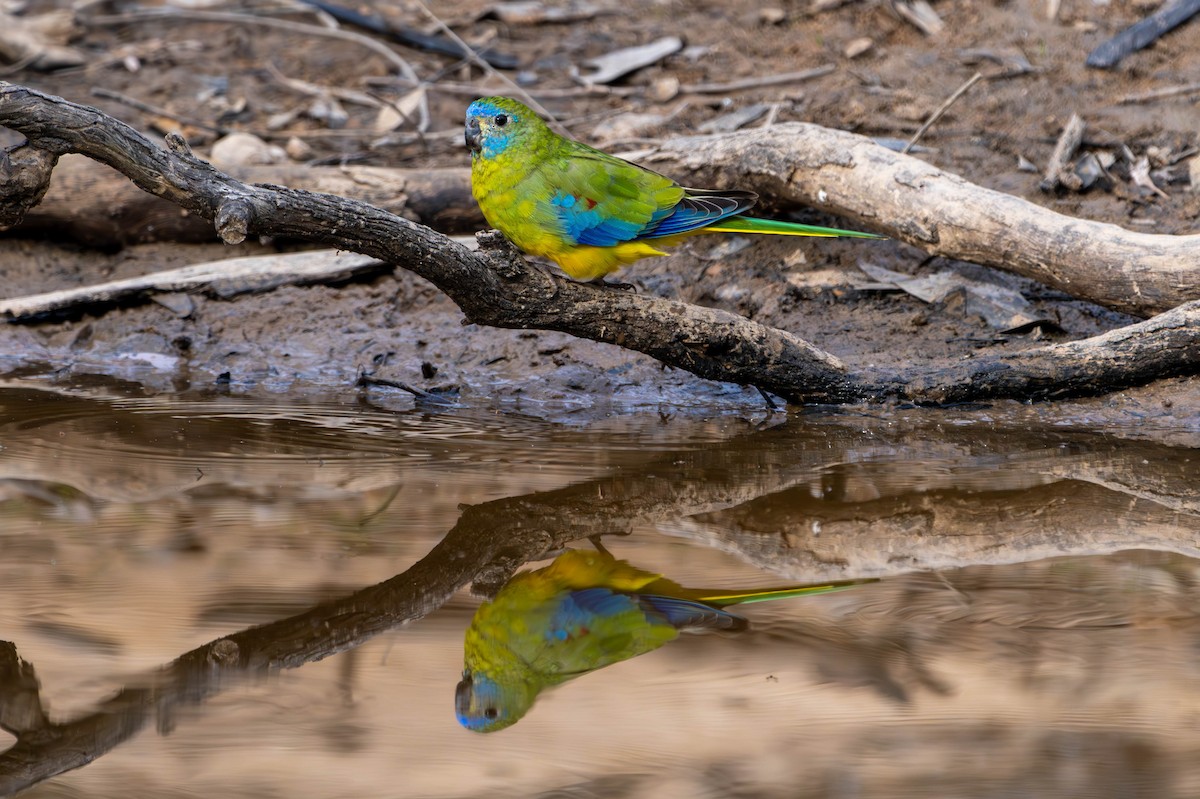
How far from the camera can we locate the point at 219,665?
2.86 m

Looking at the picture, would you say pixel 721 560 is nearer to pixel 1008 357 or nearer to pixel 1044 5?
pixel 1008 357

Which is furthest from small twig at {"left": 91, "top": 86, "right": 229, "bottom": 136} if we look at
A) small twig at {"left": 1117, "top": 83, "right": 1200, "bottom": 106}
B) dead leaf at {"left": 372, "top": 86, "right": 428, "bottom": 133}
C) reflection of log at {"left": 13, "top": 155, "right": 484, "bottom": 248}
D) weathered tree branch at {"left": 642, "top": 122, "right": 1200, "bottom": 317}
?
small twig at {"left": 1117, "top": 83, "right": 1200, "bottom": 106}

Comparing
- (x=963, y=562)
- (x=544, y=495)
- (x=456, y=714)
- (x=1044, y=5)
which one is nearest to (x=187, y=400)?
(x=544, y=495)

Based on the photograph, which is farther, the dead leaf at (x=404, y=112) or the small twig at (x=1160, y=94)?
the dead leaf at (x=404, y=112)

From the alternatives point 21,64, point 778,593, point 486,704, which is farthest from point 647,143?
point 21,64

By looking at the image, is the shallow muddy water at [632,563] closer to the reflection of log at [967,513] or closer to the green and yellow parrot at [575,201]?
the reflection of log at [967,513]

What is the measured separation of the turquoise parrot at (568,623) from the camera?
9.16 feet

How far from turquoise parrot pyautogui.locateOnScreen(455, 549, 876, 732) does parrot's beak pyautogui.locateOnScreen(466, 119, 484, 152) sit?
1.68 metres

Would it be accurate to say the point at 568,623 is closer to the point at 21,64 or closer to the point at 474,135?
the point at 474,135

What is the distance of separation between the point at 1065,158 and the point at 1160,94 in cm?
105

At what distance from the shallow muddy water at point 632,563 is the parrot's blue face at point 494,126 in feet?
3.87

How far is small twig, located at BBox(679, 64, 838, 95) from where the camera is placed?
742 centimetres

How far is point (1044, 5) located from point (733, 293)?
3.71m

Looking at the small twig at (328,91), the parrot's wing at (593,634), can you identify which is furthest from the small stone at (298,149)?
the parrot's wing at (593,634)
